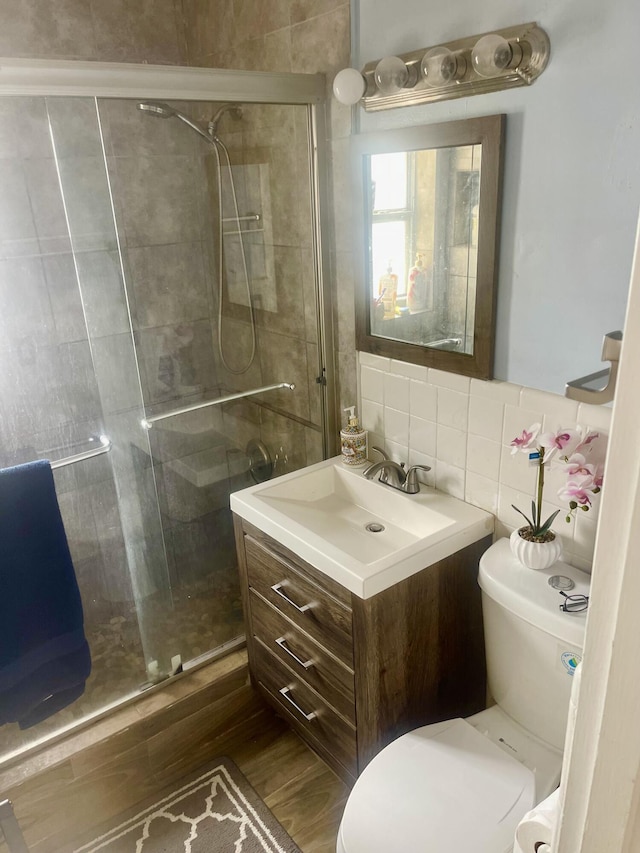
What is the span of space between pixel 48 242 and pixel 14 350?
0.32 meters

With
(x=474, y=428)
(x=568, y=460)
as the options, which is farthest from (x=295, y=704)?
(x=568, y=460)

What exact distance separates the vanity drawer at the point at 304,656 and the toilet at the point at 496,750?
0.22 m

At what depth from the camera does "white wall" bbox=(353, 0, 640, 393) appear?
121 cm

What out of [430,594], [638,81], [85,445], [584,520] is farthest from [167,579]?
[638,81]

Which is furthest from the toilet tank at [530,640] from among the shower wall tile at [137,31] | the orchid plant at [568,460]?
the shower wall tile at [137,31]

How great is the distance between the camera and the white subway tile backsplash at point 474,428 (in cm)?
149

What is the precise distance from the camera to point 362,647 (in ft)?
5.03

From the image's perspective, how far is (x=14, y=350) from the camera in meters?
1.80

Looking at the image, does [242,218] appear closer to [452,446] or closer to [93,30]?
[93,30]

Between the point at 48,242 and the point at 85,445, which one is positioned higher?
the point at 48,242

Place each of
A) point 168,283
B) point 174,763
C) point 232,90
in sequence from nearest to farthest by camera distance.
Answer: point 232,90
point 174,763
point 168,283

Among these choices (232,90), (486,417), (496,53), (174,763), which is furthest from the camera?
(174,763)

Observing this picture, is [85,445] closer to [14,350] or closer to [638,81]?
[14,350]

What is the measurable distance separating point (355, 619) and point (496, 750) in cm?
43
